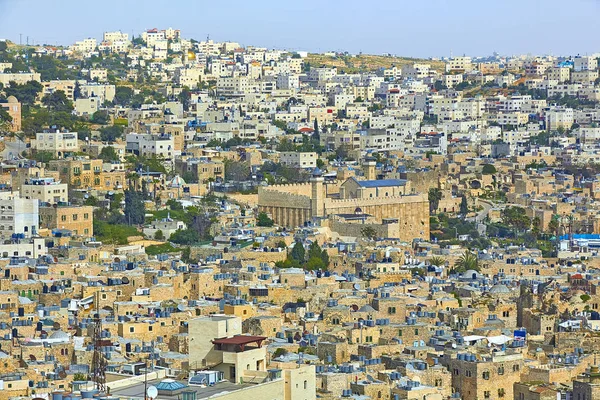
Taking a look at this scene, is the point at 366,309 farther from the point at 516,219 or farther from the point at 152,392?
the point at 516,219

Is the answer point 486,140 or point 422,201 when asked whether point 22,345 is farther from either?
point 486,140

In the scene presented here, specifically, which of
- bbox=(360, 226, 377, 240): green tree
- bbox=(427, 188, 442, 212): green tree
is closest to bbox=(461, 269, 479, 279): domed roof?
bbox=(360, 226, 377, 240): green tree

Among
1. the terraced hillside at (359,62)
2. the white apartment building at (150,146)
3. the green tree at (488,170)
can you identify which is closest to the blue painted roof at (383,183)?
the white apartment building at (150,146)

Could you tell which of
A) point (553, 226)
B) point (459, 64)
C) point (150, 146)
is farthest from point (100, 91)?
point (459, 64)

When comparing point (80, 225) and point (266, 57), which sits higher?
point (266, 57)

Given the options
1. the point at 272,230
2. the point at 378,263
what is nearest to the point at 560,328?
the point at 378,263

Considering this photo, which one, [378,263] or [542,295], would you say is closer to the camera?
[542,295]

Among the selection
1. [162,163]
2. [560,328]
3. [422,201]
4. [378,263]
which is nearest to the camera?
[560,328]
